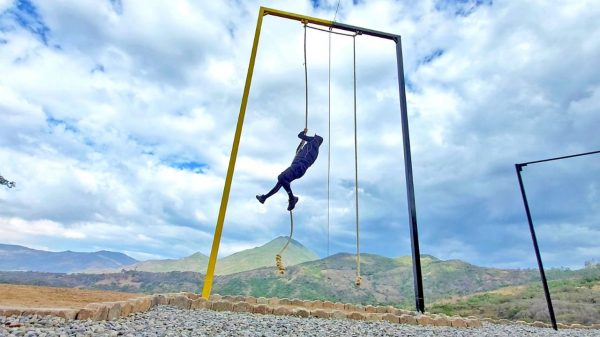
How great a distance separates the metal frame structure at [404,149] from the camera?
6.96 metres

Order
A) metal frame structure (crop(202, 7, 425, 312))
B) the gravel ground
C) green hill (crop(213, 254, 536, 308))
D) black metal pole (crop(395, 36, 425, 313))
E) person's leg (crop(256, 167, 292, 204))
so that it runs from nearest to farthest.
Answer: the gravel ground → metal frame structure (crop(202, 7, 425, 312)) → person's leg (crop(256, 167, 292, 204)) → black metal pole (crop(395, 36, 425, 313)) → green hill (crop(213, 254, 536, 308))

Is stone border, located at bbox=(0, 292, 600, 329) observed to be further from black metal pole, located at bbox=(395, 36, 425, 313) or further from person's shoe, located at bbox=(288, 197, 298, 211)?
person's shoe, located at bbox=(288, 197, 298, 211)

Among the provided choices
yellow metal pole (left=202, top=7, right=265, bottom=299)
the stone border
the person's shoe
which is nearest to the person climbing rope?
the person's shoe

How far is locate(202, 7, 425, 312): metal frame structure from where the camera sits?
6.96 meters

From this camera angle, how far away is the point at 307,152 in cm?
768

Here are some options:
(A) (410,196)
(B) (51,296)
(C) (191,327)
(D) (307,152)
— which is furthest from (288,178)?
(B) (51,296)

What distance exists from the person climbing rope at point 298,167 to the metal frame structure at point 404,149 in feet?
3.17

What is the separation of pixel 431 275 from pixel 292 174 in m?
31.5

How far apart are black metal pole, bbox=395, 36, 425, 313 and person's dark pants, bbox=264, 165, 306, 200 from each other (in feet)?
9.01

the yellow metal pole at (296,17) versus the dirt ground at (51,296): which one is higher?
the yellow metal pole at (296,17)

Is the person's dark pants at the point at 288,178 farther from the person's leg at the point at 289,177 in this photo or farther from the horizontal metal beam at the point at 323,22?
the horizontal metal beam at the point at 323,22

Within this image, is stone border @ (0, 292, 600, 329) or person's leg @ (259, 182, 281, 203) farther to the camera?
person's leg @ (259, 182, 281, 203)

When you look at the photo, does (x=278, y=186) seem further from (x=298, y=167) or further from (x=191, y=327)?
(x=191, y=327)

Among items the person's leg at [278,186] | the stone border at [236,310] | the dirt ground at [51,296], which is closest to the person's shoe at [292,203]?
the person's leg at [278,186]
